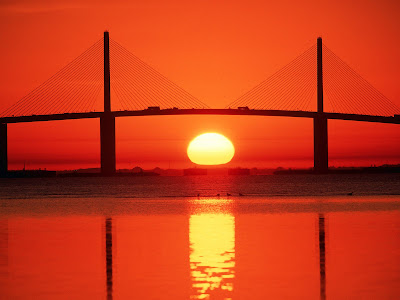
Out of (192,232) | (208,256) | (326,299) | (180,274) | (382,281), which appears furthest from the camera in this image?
(192,232)

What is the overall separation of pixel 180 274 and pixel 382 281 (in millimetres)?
3325

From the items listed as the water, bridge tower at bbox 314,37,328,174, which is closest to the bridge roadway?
bridge tower at bbox 314,37,328,174

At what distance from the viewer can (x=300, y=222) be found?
27297 mm

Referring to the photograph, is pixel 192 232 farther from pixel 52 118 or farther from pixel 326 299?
pixel 52 118

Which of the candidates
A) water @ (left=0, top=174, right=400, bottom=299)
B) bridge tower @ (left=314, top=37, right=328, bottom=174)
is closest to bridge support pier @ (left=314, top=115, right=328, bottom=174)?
bridge tower @ (left=314, top=37, right=328, bottom=174)

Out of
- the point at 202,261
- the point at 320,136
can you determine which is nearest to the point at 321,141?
the point at 320,136

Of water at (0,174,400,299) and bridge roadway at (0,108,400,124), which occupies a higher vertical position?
bridge roadway at (0,108,400,124)

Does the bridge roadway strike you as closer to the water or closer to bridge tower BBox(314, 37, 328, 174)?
bridge tower BBox(314, 37, 328, 174)

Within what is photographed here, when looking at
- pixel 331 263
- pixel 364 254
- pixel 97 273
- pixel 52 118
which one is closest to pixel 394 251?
pixel 364 254

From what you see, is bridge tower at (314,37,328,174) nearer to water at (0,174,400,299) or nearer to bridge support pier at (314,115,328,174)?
bridge support pier at (314,115,328,174)

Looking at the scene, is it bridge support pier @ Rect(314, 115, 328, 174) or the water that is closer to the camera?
the water

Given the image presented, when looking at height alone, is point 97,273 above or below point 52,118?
below

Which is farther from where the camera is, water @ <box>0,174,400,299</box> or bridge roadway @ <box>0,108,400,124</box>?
bridge roadway @ <box>0,108,400,124</box>

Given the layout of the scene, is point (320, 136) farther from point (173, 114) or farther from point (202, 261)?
point (202, 261)
